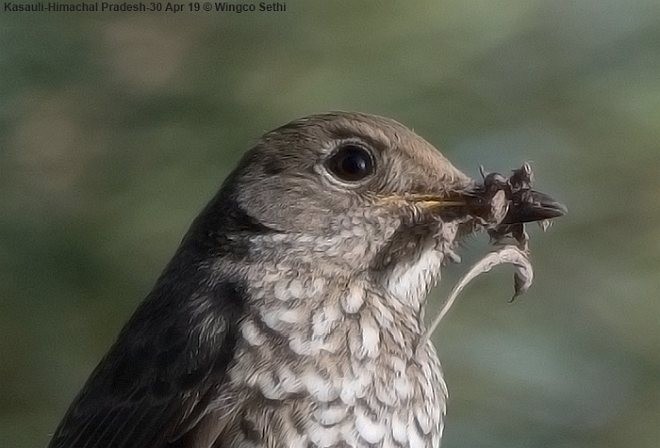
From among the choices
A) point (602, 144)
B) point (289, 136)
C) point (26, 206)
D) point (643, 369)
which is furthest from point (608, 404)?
point (26, 206)

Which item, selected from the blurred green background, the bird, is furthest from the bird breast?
the blurred green background

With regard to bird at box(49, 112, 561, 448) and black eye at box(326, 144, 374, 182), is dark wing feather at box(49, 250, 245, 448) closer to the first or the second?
bird at box(49, 112, 561, 448)

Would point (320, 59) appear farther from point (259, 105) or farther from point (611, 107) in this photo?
point (611, 107)

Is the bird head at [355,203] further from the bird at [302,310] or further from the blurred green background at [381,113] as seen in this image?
the blurred green background at [381,113]

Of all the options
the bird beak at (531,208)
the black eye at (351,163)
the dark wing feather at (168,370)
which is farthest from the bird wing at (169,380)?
the bird beak at (531,208)

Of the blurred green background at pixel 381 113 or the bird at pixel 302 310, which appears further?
the blurred green background at pixel 381 113

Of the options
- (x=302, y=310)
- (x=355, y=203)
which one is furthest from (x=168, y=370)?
(x=355, y=203)

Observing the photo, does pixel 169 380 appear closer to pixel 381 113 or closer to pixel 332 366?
pixel 332 366
